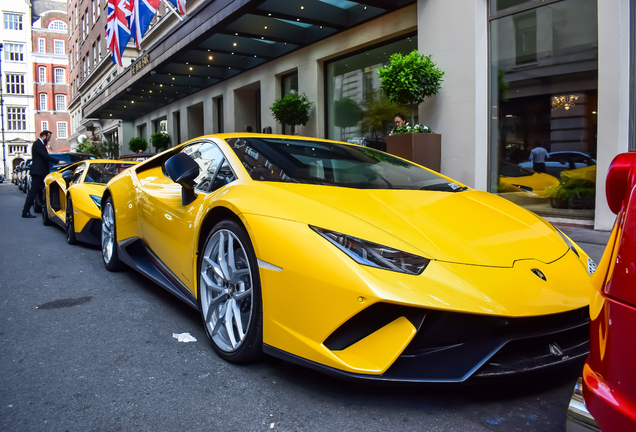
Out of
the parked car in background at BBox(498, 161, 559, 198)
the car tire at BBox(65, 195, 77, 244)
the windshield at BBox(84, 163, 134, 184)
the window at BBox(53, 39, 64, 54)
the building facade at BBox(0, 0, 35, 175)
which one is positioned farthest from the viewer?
the window at BBox(53, 39, 64, 54)

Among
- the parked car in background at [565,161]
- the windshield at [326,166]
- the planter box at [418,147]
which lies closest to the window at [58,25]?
the planter box at [418,147]

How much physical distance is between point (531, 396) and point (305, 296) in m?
1.04

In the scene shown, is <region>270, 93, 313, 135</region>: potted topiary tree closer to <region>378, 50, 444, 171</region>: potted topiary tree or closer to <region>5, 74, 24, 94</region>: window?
<region>378, 50, 444, 171</region>: potted topiary tree

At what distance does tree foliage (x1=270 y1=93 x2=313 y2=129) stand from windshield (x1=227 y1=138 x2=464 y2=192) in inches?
370

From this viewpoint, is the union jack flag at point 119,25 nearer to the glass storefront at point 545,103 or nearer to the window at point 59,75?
the glass storefront at point 545,103

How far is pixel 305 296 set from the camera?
6.25ft

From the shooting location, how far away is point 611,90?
20.7 ft

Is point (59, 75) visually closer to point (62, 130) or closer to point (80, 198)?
point (62, 130)

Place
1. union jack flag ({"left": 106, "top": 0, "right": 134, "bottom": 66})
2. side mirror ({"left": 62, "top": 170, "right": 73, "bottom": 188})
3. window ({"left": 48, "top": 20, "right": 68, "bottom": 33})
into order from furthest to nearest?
window ({"left": 48, "top": 20, "right": 68, "bottom": 33}) < union jack flag ({"left": 106, "top": 0, "right": 134, "bottom": 66}) < side mirror ({"left": 62, "top": 170, "right": 73, "bottom": 188})

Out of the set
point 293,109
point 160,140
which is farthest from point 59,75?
point 293,109

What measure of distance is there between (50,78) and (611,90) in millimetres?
75203

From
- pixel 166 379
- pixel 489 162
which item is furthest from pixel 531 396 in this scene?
pixel 489 162

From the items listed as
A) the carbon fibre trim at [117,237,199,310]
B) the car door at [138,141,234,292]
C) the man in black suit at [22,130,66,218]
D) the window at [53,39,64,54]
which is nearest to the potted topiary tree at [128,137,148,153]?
the man in black suit at [22,130,66,218]

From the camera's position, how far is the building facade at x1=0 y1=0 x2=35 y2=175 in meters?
65.4
